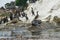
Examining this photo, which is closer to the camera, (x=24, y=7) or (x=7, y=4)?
(x=24, y=7)

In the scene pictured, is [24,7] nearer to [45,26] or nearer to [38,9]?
[38,9]

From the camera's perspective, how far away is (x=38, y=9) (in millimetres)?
86062

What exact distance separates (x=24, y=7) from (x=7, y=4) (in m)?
18.6

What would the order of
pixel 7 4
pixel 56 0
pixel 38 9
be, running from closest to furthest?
pixel 56 0
pixel 38 9
pixel 7 4

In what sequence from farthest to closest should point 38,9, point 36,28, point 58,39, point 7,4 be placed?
point 7,4 → point 38,9 → point 36,28 → point 58,39

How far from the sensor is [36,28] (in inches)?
1981

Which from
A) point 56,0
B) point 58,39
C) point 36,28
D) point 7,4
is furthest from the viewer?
point 7,4

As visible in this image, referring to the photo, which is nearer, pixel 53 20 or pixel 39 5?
pixel 53 20

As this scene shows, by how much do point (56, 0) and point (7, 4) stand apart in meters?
44.4

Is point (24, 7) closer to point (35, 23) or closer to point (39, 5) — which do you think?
point (39, 5)

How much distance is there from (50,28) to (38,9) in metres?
35.8

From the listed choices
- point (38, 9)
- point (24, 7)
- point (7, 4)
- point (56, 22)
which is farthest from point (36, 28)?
point (7, 4)

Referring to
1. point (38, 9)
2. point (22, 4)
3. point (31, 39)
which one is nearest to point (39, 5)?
point (38, 9)

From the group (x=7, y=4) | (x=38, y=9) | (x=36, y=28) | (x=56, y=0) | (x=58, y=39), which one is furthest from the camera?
(x=7, y=4)
